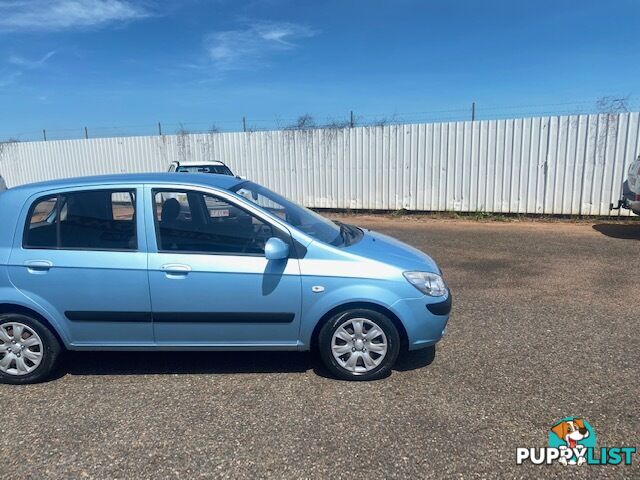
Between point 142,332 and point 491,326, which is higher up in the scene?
point 142,332

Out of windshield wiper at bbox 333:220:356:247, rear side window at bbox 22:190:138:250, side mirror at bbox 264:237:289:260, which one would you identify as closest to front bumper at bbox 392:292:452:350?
windshield wiper at bbox 333:220:356:247

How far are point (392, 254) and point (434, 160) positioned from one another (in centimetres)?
891

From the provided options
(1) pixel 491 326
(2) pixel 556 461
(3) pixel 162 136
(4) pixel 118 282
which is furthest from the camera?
(3) pixel 162 136

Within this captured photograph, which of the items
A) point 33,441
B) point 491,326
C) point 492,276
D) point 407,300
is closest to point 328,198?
point 492,276

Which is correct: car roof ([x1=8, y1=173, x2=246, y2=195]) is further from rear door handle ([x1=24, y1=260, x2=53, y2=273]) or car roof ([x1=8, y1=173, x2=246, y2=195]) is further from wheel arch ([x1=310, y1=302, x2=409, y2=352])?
wheel arch ([x1=310, y1=302, x2=409, y2=352])

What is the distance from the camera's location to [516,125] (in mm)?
11266

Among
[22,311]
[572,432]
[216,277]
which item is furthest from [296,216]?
[572,432]

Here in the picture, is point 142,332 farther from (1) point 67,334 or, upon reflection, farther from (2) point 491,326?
Result: (2) point 491,326

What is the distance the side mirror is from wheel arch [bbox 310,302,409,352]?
0.57 metres

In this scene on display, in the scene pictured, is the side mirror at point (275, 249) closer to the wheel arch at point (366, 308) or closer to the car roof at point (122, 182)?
the wheel arch at point (366, 308)

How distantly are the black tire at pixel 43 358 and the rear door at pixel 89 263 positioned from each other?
0.49 ft

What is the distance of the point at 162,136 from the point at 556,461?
48.4ft

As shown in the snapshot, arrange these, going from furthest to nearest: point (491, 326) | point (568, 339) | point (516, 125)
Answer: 1. point (516, 125)
2. point (491, 326)
3. point (568, 339)

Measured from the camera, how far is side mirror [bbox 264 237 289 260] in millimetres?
3385
